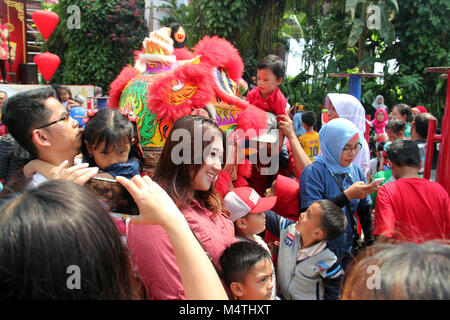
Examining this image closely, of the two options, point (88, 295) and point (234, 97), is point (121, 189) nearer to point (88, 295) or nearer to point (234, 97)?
point (88, 295)

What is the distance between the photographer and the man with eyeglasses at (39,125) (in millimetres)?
1549

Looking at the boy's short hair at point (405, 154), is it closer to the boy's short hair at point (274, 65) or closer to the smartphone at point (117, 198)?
the boy's short hair at point (274, 65)

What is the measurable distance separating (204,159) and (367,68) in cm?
976

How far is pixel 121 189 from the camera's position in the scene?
3.52 feet

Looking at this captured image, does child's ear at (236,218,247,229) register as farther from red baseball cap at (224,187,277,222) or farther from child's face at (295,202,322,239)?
child's face at (295,202,322,239)

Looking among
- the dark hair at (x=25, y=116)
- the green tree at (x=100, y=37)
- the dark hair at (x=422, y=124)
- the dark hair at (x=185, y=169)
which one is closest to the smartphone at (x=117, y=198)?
the dark hair at (x=185, y=169)

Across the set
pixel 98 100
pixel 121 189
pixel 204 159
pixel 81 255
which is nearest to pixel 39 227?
pixel 81 255

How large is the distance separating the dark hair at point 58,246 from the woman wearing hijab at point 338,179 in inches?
58.8

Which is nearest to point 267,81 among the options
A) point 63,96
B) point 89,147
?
point 89,147

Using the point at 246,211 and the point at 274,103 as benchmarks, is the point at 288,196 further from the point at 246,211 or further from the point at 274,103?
the point at 274,103

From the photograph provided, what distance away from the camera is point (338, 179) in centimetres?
215

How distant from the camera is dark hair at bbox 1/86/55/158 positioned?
1549 millimetres

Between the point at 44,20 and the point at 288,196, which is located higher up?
the point at 44,20

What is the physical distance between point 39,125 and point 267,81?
5.59 feet
